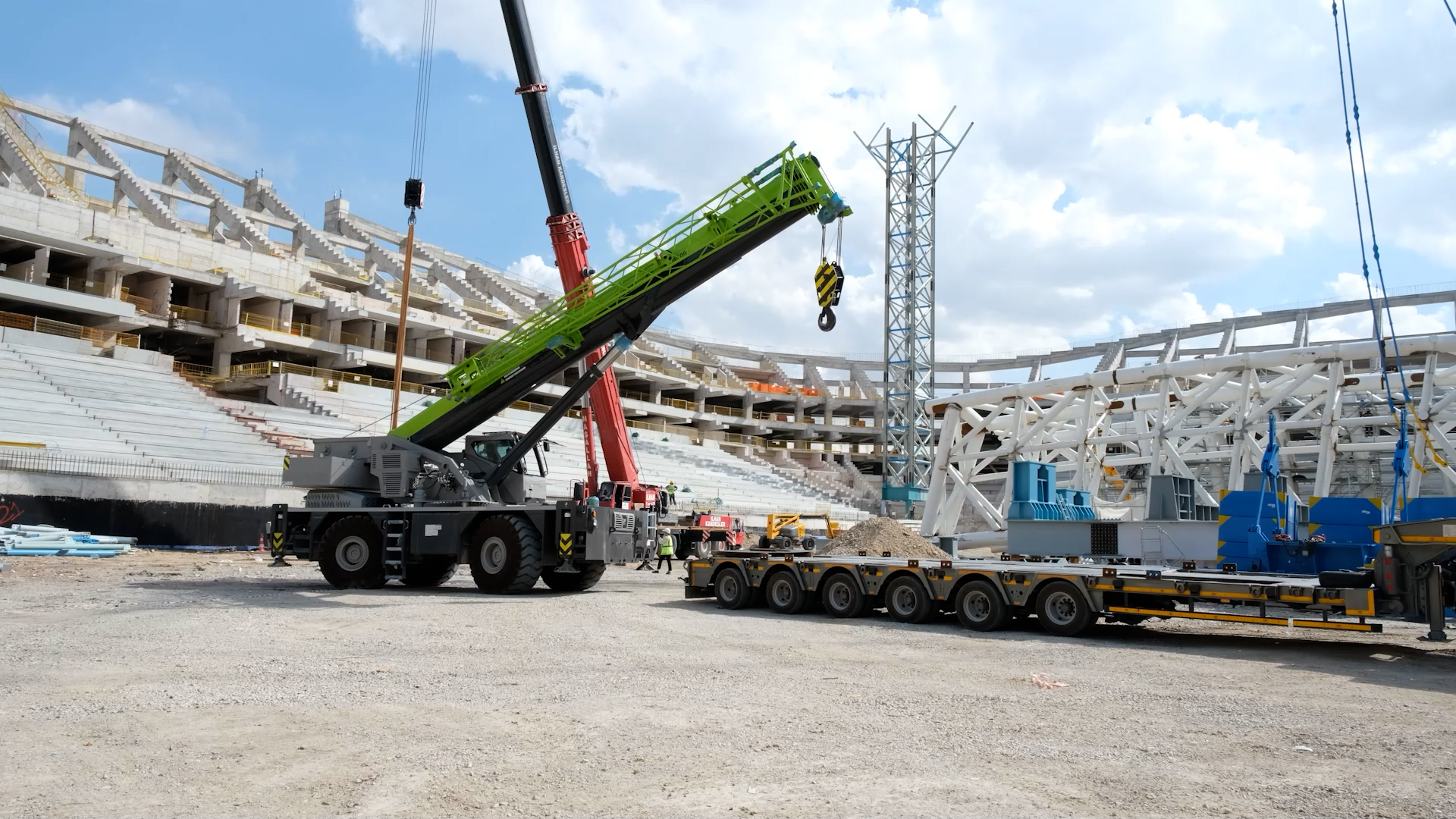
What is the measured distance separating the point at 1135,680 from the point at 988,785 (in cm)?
454

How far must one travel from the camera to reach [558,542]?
1769cm

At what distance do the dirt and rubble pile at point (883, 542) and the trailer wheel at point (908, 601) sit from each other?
627 cm

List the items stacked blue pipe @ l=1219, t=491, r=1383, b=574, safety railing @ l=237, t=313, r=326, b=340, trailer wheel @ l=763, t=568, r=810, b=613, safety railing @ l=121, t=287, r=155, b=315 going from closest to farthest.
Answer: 1. stacked blue pipe @ l=1219, t=491, r=1383, b=574
2. trailer wheel @ l=763, t=568, r=810, b=613
3. safety railing @ l=121, t=287, r=155, b=315
4. safety railing @ l=237, t=313, r=326, b=340

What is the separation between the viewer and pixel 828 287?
1703cm

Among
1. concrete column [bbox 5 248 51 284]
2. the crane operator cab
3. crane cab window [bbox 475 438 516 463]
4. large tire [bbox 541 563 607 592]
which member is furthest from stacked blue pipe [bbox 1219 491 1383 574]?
concrete column [bbox 5 248 51 284]

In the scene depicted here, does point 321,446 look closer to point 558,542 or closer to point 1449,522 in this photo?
point 558,542

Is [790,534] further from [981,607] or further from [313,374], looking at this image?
[313,374]

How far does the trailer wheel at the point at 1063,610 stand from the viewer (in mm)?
13188

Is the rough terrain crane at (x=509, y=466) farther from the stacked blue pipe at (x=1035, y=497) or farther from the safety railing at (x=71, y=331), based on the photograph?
the safety railing at (x=71, y=331)

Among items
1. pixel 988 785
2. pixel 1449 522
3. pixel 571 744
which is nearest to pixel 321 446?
pixel 571 744

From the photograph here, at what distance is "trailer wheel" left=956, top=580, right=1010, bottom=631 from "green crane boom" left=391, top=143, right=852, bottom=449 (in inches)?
255

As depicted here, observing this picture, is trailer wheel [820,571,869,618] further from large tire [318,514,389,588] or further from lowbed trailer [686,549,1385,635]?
large tire [318,514,389,588]

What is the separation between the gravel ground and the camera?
5691mm

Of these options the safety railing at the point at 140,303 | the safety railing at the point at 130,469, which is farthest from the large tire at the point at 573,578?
the safety railing at the point at 140,303
